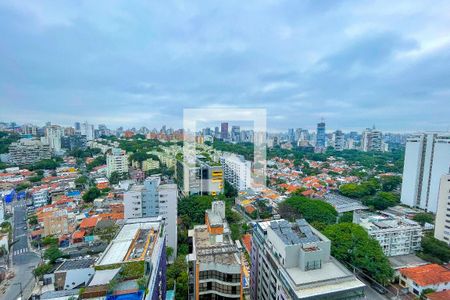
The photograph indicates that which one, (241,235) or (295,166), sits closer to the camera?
(241,235)

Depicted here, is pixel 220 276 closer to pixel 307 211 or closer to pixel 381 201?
pixel 307 211

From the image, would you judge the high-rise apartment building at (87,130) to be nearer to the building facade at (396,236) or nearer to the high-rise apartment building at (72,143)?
the high-rise apartment building at (72,143)

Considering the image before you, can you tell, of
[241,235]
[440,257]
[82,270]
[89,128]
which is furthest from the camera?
[89,128]

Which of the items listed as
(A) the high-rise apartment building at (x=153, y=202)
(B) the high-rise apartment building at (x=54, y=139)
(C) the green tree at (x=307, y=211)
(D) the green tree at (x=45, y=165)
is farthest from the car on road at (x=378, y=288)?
(B) the high-rise apartment building at (x=54, y=139)

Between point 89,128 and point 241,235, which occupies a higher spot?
point 89,128

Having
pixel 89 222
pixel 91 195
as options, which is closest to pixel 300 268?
pixel 89 222

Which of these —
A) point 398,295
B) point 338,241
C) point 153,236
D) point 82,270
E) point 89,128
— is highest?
point 89,128

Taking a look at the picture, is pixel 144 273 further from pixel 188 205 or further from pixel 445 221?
pixel 445 221

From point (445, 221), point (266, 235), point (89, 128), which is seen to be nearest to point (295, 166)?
point (445, 221)
